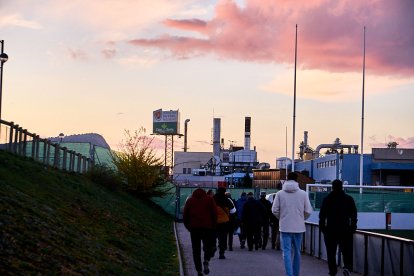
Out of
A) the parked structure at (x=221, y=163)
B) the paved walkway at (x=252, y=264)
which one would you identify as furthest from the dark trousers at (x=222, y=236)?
the parked structure at (x=221, y=163)

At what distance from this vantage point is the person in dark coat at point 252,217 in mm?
24203

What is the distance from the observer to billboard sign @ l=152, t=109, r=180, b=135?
14975 cm

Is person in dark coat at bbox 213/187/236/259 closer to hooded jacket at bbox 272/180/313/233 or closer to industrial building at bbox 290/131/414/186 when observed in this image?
hooded jacket at bbox 272/180/313/233

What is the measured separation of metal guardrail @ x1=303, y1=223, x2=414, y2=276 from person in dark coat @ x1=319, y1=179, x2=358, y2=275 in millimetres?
902

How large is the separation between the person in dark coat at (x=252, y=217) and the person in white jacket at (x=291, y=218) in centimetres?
953

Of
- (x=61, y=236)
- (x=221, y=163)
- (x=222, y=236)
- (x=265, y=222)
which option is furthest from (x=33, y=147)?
(x=221, y=163)

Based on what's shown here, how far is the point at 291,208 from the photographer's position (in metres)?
14.4

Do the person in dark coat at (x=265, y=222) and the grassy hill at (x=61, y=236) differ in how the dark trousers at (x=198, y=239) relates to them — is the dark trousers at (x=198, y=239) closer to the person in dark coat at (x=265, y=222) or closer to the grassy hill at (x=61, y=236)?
the grassy hill at (x=61, y=236)

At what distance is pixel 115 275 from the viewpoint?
13609 millimetres

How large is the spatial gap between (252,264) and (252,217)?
15.3 ft

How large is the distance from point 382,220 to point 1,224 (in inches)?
1088

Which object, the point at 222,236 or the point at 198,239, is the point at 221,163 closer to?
the point at 222,236

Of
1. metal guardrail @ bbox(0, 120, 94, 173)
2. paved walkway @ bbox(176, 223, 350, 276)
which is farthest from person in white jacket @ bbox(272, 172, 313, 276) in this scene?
metal guardrail @ bbox(0, 120, 94, 173)

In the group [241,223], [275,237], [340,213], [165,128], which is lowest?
[275,237]
